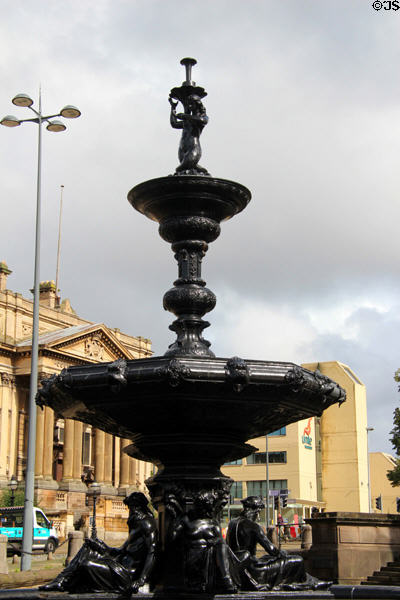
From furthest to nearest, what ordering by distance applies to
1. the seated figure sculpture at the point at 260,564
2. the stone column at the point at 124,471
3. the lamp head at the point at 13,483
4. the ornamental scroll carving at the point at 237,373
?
1. the stone column at the point at 124,471
2. the lamp head at the point at 13,483
3. the seated figure sculpture at the point at 260,564
4. the ornamental scroll carving at the point at 237,373

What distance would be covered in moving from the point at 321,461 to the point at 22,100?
248 feet

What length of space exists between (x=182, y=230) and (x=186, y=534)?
2.97 meters

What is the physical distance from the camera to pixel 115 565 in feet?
25.7

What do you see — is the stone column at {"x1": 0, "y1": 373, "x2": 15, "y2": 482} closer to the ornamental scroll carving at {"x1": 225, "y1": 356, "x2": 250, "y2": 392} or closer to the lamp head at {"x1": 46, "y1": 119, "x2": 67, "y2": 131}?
the lamp head at {"x1": 46, "y1": 119, "x2": 67, "y2": 131}

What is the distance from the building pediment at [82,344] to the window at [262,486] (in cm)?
2115

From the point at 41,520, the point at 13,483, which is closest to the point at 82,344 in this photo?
the point at 13,483

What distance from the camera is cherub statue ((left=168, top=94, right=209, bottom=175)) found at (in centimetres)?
943

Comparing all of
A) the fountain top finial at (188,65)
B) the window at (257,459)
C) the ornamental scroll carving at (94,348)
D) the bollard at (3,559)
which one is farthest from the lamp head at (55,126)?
the window at (257,459)

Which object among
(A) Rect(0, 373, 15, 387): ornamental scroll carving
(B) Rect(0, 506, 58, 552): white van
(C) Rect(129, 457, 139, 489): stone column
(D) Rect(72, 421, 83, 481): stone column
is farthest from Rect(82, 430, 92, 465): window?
(B) Rect(0, 506, 58, 552): white van

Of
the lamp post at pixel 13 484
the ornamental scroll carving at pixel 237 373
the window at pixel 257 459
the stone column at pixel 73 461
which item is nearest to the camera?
the ornamental scroll carving at pixel 237 373

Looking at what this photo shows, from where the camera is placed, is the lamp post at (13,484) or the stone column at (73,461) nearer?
the lamp post at (13,484)

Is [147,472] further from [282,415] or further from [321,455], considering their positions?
[282,415]

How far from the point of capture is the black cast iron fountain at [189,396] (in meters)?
7.71

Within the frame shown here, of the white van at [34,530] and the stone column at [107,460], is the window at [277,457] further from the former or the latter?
the white van at [34,530]
